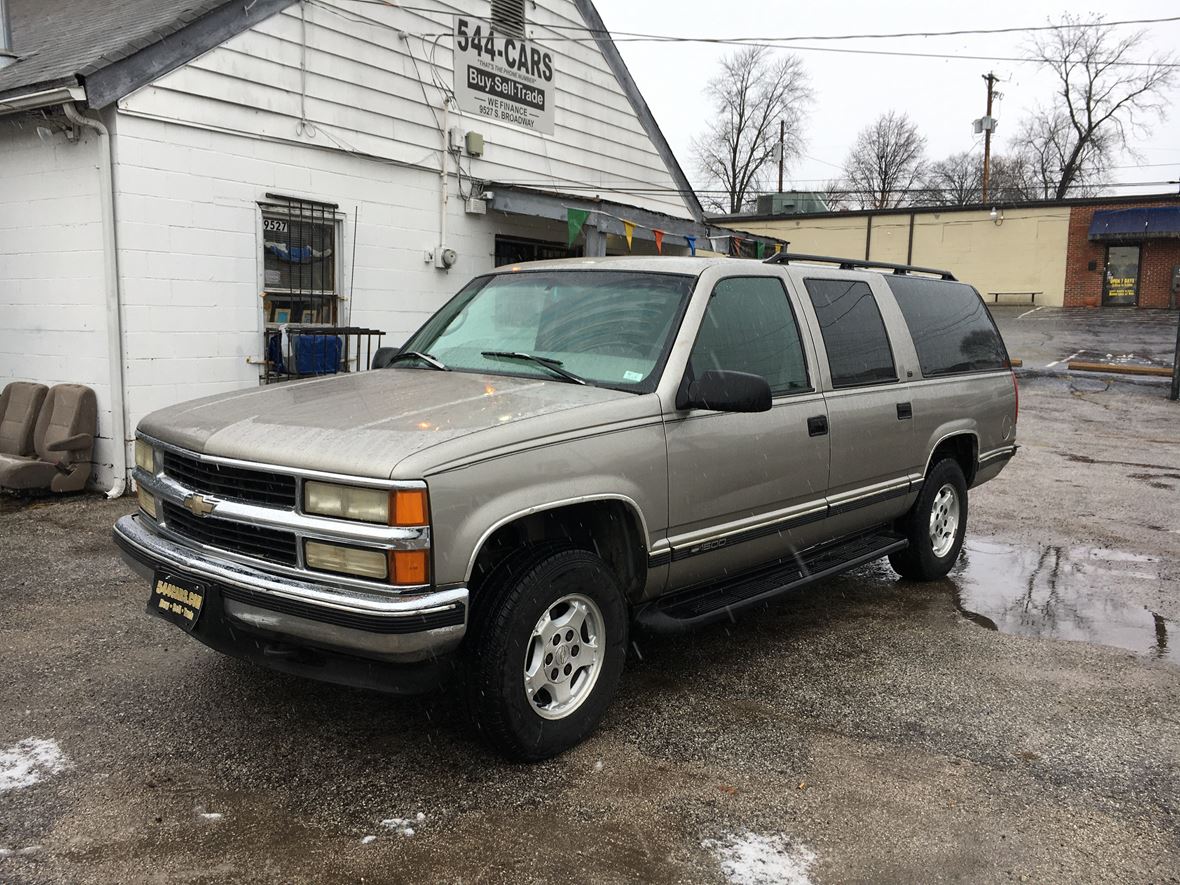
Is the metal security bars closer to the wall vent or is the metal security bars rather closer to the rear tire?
the wall vent

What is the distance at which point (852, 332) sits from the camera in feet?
16.5

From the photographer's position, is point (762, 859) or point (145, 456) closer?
point (762, 859)

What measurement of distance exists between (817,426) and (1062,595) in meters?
2.34

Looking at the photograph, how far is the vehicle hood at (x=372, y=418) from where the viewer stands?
3.07 m

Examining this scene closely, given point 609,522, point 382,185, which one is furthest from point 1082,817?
point 382,185

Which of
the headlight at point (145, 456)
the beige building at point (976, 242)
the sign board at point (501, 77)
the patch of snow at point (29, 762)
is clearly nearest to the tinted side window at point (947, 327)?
the headlight at point (145, 456)

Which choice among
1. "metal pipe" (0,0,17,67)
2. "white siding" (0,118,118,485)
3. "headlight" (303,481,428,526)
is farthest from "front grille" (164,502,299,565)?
"metal pipe" (0,0,17,67)

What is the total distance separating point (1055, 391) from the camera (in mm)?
17172

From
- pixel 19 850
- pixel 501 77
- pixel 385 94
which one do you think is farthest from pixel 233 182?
pixel 19 850

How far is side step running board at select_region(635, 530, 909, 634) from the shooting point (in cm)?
388

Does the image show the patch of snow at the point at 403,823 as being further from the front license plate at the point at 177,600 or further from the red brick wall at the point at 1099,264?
the red brick wall at the point at 1099,264

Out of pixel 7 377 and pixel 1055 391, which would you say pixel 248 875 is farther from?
pixel 1055 391

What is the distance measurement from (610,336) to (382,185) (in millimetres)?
6592

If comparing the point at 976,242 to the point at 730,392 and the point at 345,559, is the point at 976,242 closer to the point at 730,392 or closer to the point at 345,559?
the point at 730,392
